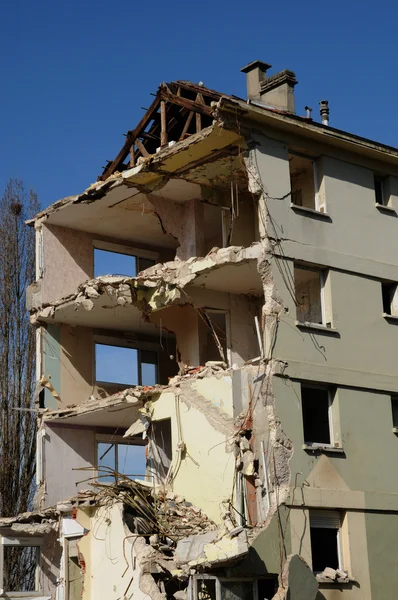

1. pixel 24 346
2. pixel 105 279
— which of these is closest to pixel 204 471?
pixel 105 279

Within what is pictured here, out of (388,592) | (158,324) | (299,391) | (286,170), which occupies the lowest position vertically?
(388,592)

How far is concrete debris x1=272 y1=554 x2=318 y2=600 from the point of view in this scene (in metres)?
19.9

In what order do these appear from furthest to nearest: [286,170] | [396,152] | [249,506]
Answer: [396,152], [286,170], [249,506]

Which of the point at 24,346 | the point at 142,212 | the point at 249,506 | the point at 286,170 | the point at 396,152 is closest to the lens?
the point at 249,506

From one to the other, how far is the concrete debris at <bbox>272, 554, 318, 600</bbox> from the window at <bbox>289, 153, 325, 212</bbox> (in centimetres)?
870

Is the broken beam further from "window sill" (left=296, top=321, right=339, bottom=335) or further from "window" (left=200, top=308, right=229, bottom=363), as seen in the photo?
"window sill" (left=296, top=321, right=339, bottom=335)

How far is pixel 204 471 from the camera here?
2289 centimetres

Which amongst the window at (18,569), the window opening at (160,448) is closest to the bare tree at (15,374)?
the window at (18,569)

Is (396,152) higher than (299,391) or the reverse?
higher

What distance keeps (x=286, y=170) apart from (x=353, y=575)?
9472mm

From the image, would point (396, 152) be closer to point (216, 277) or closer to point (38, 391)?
point (216, 277)

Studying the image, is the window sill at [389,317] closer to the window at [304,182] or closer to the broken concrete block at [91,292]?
the window at [304,182]

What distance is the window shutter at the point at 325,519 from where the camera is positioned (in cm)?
2183

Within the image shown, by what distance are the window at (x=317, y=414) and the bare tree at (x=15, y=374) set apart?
43.7 feet
